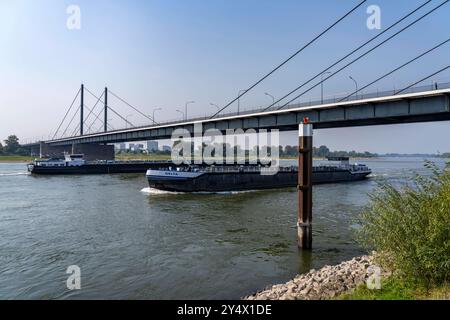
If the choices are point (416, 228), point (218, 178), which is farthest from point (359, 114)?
point (416, 228)

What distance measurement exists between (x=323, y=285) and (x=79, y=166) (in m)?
74.1

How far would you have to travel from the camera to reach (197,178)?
42656 mm

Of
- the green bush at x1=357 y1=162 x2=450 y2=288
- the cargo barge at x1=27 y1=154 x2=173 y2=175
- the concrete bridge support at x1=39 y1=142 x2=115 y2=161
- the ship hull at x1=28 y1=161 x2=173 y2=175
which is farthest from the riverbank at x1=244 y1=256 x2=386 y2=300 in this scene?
the concrete bridge support at x1=39 y1=142 x2=115 y2=161

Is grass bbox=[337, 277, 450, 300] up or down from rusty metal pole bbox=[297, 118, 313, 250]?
down

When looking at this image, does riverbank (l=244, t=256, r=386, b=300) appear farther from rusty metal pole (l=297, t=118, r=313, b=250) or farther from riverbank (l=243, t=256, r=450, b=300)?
rusty metal pole (l=297, t=118, r=313, b=250)

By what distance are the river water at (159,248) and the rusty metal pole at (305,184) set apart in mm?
1038

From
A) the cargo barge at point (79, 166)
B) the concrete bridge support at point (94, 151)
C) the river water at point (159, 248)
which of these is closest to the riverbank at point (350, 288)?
the river water at point (159, 248)

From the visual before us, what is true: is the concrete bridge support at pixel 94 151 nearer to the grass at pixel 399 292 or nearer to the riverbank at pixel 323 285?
the riverbank at pixel 323 285

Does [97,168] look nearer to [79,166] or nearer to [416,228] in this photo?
[79,166]

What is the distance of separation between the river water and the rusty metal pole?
1038 millimetres

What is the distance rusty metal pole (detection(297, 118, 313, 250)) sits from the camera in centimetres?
1656

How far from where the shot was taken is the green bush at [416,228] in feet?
28.6

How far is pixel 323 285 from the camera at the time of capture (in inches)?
427

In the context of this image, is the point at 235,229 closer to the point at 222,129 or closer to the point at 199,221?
the point at 199,221
